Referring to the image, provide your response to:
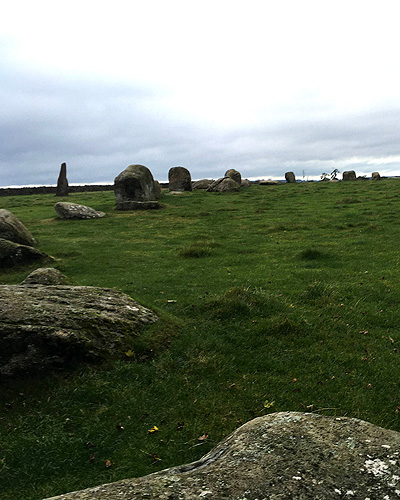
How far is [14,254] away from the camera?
56.4ft

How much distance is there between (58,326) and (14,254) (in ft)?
35.6

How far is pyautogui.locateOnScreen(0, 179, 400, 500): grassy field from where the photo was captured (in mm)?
6141

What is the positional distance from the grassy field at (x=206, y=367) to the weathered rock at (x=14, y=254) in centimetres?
75

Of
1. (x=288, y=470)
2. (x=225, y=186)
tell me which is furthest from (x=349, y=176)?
(x=288, y=470)

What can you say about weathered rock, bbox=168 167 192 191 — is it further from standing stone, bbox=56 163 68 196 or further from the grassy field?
the grassy field

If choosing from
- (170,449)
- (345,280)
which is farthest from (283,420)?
(345,280)

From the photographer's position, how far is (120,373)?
26.3ft

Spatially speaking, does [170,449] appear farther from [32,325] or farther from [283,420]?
[32,325]

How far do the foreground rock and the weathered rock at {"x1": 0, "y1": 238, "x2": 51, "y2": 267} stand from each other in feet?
51.2

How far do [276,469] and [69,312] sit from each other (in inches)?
244

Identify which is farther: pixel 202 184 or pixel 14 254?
pixel 202 184

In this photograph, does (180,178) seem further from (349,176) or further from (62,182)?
(349,176)

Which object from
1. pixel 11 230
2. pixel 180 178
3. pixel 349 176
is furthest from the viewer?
pixel 349 176

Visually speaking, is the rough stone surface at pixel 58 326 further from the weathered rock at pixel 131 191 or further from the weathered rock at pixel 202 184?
the weathered rock at pixel 202 184
